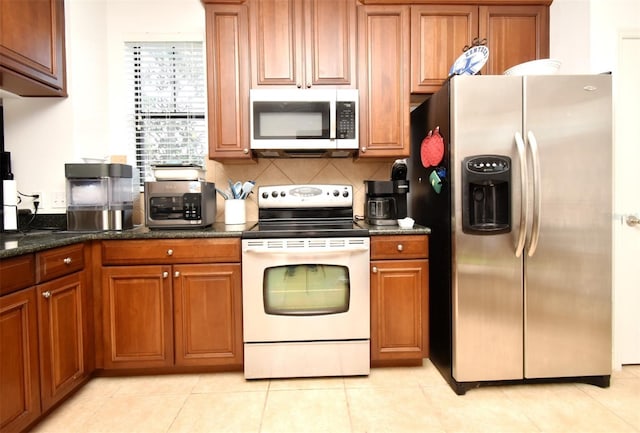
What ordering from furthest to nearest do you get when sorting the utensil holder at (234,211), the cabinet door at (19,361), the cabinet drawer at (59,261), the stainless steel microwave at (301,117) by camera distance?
the utensil holder at (234,211), the stainless steel microwave at (301,117), the cabinet drawer at (59,261), the cabinet door at (19,361)

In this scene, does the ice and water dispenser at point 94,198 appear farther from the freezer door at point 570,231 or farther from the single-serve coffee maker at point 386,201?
the freezer door at point 570,231

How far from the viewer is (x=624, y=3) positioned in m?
1.98

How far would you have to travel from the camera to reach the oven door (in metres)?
1.90

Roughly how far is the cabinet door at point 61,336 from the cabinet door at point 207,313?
481 millimetres

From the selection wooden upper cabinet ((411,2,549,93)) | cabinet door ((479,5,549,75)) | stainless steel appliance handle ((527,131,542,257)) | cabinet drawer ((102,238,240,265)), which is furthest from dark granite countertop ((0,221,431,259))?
cabinet door ((479,5,549,75))

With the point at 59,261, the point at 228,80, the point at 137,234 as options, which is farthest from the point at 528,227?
the point at 59,261

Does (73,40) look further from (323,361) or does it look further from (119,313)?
(323,361)

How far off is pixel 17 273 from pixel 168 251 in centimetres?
64

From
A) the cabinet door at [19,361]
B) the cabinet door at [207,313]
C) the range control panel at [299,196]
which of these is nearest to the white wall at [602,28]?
the range control panel at [299,196]

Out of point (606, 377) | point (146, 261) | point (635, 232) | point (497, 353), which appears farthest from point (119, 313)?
point (635, 232)

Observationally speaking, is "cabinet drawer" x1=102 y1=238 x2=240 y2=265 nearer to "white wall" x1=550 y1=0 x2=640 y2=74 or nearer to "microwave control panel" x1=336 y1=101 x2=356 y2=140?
"microwave control panel" x1=336 y1=101 x2=356 y2=140

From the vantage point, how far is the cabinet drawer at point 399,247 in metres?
1.94

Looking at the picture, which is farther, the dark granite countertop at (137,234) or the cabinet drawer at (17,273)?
the dark granite countertop at (137,234)

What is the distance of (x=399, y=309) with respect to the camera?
6.43ft
